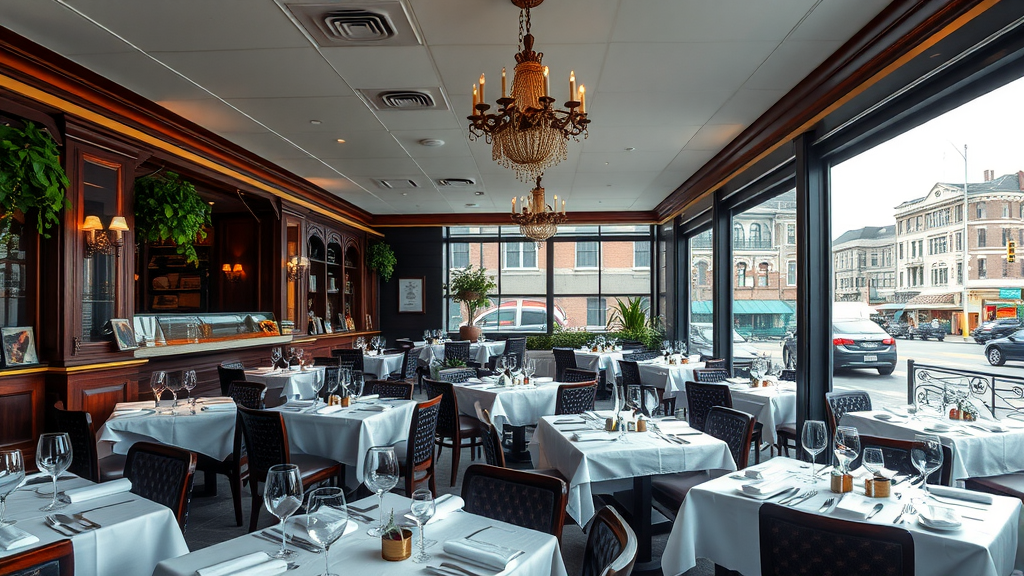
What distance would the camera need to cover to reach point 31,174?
462 centimetres

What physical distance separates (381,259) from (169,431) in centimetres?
867

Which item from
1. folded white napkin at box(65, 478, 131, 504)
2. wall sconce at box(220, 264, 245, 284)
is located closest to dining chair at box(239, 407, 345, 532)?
folded white napkin at box(65, 478, 131, 504)

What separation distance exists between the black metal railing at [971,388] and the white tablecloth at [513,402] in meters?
3.05

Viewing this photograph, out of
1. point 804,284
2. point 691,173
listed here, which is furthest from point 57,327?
point 691,173

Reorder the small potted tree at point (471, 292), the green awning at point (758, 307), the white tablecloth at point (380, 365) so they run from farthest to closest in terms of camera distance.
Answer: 1. the small potted tree at point (471, 292)
2. the white tablecloth at point (380, 365)
3. the green awning at point (758, 307)

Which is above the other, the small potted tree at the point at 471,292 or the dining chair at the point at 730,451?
the small potted tree at the point at 471,292

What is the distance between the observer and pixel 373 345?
399 inches

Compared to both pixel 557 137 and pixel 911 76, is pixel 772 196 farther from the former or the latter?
pixel 557 137

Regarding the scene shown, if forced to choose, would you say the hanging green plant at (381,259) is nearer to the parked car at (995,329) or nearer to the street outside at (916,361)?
the street outside at (916,361)

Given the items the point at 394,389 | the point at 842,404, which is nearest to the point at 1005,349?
the point at 842,404

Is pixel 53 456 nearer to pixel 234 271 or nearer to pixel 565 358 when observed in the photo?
pixel 565 358

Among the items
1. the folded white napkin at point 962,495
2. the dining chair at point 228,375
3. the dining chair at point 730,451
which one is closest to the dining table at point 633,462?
the dining chair at point 730,451

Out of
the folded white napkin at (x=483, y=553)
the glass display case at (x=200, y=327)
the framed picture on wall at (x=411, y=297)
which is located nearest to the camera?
the folded white napkin at (x=483, y=553)

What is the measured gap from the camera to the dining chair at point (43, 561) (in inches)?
66.5
